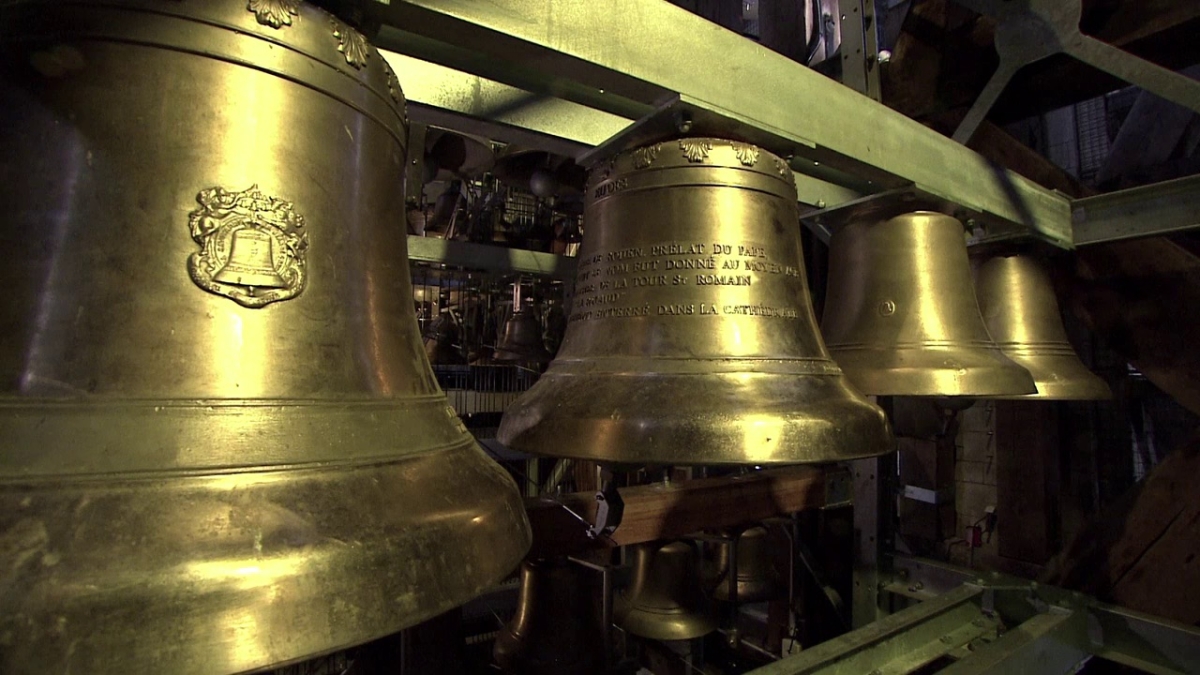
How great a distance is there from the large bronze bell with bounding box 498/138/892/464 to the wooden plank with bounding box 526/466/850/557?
26.5 inches

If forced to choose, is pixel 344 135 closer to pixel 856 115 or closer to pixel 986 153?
pixel 856 115

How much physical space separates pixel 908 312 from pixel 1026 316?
966mm

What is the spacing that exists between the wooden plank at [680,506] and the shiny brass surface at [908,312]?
0.72 m

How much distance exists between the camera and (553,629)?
1728mm

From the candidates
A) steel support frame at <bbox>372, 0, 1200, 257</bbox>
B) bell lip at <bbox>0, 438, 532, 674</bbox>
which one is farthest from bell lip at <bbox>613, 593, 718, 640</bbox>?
bell lip at <bbox>0, 438, 532, 674</bbox>

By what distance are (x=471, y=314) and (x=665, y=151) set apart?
3152mm

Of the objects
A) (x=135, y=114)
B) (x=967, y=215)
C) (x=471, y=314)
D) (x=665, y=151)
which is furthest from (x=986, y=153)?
(x=135, y=114)

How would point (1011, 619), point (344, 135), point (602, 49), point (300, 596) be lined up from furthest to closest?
1. point (1011, 619)
2. point (602, 49)
3. point (344, 135)
4. point (300, 596)

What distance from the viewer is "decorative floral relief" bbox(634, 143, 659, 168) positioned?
1138mm

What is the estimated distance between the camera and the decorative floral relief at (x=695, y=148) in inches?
44.0

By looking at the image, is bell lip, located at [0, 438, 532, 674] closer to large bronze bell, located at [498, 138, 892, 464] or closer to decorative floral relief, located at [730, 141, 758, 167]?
large bronze bell, located at [498, 138, 892, 464]

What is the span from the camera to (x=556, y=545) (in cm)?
170

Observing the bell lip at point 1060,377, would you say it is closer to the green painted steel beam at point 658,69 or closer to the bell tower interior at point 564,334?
the bell tower interior at point 564,334

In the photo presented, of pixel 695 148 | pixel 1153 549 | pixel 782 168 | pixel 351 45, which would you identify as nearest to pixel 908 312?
pixel 782 168
